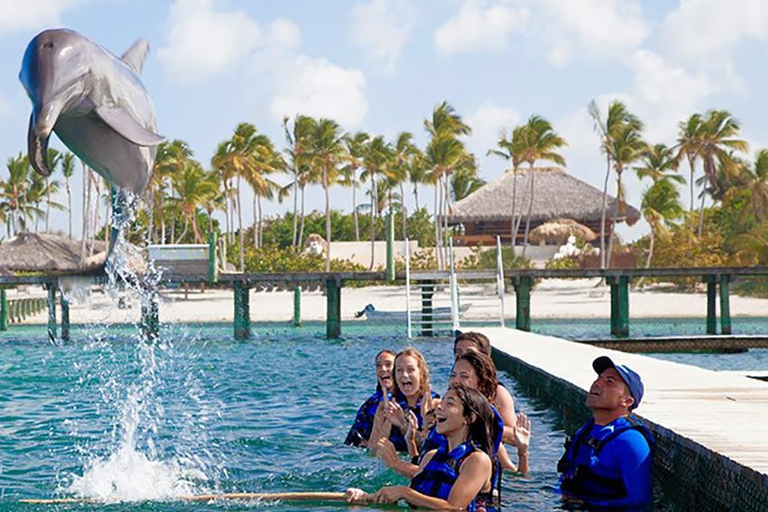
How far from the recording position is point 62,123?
17.9 ft

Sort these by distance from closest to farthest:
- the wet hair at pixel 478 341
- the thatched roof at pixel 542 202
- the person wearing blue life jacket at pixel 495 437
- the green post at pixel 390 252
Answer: the person wearing blue life jacket at pixel 495 437
the wet hair at pixel 478 341
the green post at pixel 390 252
the thatched roof at pixel 542 202

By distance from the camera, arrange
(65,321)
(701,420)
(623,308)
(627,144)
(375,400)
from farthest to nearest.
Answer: (627,144) → (65,321) → (623,308) → (375,400) → (701,420)

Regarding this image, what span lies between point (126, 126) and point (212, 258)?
2123 centimetres

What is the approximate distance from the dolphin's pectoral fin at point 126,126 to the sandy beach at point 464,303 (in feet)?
99.2

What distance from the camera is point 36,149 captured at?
4887 mm

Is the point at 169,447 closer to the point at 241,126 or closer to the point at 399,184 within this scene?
the point at 241,126

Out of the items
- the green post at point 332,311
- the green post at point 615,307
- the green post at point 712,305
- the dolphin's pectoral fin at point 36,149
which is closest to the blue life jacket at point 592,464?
the dolphin's pectoral fin at point 36,149

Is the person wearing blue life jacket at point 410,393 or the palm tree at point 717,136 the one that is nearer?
the person wearing blue life jacket at point 410,393

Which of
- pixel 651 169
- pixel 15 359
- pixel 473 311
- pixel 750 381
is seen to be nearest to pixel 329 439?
pixel 750 381

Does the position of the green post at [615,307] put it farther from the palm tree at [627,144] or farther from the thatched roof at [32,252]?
the thatched roof at [32,252]

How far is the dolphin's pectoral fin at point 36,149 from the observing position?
189 inches

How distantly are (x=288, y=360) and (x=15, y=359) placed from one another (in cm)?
590

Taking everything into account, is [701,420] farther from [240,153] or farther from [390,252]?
[240,153]

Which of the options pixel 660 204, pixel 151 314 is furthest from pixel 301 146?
pixel 151 314
